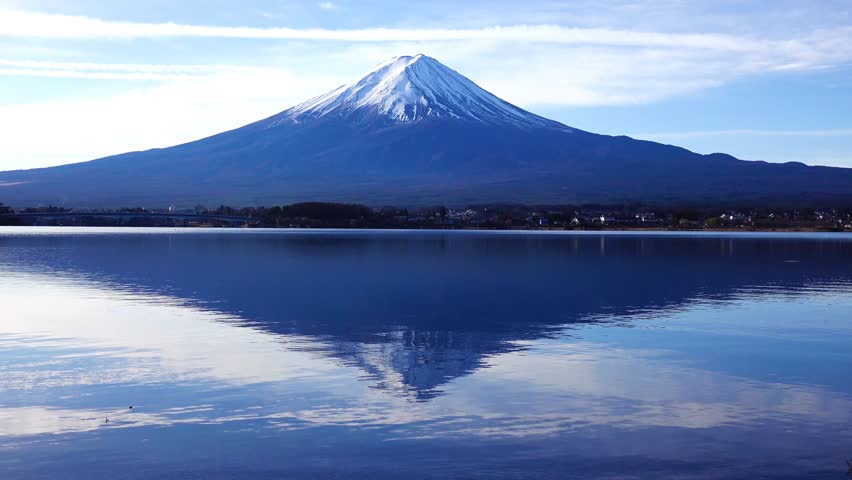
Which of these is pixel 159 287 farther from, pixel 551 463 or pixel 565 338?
pixel 551 463

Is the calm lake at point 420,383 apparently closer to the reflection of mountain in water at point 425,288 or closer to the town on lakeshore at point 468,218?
the reflection of mountain in water at point 425,288

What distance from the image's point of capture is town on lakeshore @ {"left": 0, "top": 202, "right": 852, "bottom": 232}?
13275cm

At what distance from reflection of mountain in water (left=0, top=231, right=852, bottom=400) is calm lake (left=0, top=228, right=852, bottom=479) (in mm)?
136

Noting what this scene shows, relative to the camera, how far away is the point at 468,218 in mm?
143000

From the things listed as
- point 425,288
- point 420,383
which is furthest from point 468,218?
point 420,383

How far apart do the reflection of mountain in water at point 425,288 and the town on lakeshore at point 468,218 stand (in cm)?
8321

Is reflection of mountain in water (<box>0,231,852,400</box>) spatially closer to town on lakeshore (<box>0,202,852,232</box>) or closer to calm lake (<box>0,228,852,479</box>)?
calm lake (<box>0,228,852,479</box>)

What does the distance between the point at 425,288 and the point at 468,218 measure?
379ft

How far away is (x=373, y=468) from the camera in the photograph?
29.9 feet

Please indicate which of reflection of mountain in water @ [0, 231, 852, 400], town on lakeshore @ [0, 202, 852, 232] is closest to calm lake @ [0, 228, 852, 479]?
reflection of mountain in water @ [0, 231, 852, 400]

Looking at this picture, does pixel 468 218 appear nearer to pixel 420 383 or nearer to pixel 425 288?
pixel 425 288

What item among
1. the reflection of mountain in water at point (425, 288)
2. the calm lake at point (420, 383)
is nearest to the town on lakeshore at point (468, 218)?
the reflection of mountain in water at point (425, 288)

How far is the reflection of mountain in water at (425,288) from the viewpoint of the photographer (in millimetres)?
16406

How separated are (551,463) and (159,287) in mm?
20181
